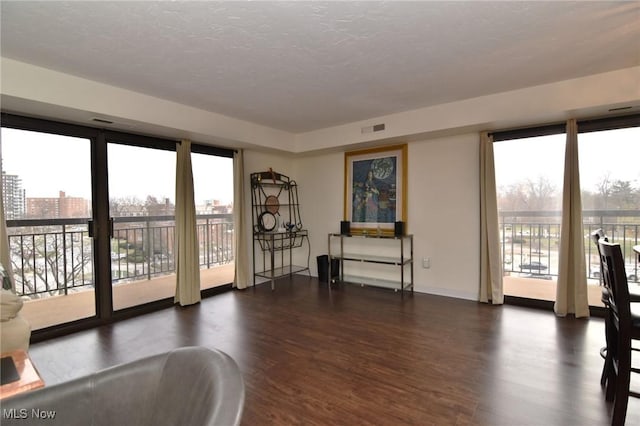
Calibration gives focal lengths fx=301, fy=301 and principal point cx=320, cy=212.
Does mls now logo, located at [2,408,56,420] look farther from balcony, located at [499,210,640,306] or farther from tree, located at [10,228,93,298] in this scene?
balcony, located at [499,210,640,306]

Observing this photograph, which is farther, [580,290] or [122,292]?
[122,292]

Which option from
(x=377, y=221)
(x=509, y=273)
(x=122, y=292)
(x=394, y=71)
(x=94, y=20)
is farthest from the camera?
(x=377, y=221)

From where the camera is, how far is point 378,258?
4.77m

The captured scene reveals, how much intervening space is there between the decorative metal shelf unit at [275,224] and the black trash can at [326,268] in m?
0.35

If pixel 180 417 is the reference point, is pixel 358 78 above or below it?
above

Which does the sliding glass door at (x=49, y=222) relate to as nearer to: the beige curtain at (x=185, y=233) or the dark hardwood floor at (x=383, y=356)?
the dark hardwood floor at (x=383, y=356)

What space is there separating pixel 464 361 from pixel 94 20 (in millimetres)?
3611

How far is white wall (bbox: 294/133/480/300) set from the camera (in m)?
4.04

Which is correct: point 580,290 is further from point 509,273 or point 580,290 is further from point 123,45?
point 123,45

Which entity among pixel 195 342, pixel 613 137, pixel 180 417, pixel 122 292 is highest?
pixel 613 137

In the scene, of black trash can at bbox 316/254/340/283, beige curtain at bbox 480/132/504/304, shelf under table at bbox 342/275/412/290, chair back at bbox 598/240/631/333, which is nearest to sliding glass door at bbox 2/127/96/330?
black trash can at bbox 316/254/340/283

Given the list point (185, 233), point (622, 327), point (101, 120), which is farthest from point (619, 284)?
point (101, 120)

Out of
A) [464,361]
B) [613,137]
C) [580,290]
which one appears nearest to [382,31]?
[464,361]

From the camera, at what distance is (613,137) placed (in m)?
3.27
